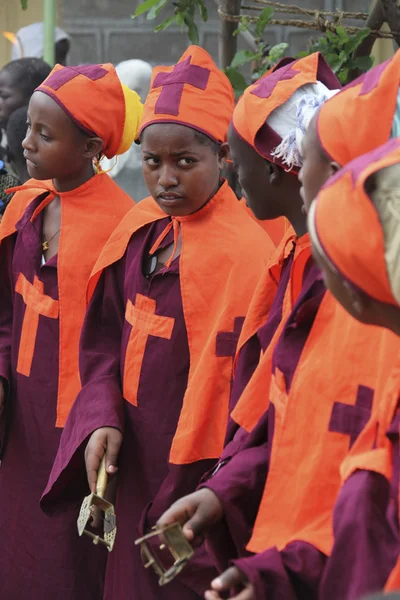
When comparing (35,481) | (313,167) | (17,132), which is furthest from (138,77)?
(313,167)

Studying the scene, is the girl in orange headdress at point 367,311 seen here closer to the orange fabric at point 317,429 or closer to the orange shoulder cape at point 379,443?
the orange shoulder cape at point 379,443

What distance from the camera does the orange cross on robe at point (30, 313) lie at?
4427mm

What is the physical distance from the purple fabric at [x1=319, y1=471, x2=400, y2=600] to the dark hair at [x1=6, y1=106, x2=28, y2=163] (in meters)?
4.51

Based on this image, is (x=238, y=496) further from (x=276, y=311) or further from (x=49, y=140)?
(x=49, y=140)

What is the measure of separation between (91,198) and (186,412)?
4.01ft

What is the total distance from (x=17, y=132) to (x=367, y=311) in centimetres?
469

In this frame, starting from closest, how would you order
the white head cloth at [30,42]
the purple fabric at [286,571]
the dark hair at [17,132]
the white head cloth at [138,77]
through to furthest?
the purple fabric at [286,571]
the dark hair at [17,132]
the white head cloth at [138,77]
the white head cloth at [30,42]

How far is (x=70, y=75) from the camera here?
4488 mm

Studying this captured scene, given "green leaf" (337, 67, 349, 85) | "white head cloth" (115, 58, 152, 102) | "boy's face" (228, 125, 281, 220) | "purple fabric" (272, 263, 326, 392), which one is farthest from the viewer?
"white head cloth" (115, 58, 152, 102)

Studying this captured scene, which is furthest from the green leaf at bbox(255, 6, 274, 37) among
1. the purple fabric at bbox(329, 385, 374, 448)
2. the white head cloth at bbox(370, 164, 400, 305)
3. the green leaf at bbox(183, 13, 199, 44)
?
the white head cloth at bbox(370, 164, 400, 305)

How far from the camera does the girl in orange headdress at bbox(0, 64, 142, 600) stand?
4.41 meters

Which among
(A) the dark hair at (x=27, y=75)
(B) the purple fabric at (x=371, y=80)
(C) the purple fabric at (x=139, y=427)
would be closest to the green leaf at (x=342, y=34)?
(C) the purple fabric at (x=139, y=427)

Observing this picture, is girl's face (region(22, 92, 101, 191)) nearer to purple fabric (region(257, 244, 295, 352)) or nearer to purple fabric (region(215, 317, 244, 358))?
purple fabric (region(215, 317, 244, 358))

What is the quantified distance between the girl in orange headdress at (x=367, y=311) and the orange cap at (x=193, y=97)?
65.6 inches
